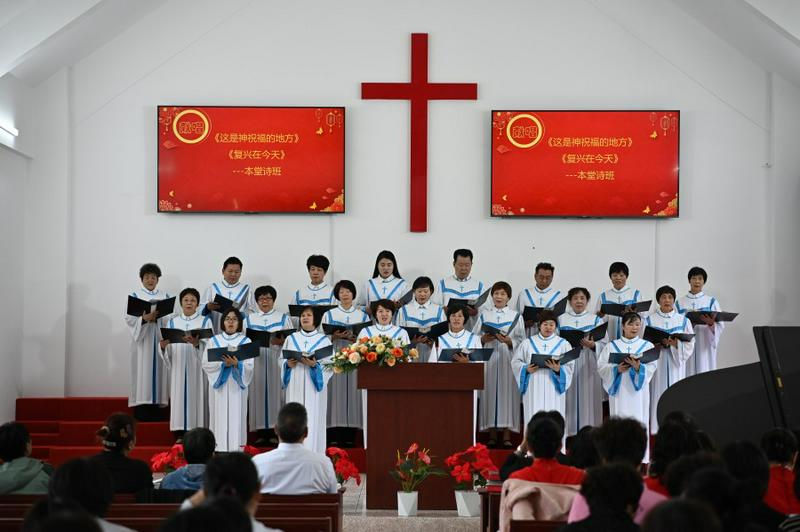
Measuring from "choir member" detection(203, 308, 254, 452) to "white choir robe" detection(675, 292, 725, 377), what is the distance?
428cm

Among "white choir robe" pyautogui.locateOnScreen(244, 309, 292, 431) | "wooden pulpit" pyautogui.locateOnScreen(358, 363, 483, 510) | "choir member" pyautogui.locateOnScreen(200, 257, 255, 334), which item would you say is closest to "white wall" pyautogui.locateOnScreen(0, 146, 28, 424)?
"choir member" pyautogui.locateOnScreen(200, 257, 255, 334)

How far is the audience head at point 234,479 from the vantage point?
124 inches

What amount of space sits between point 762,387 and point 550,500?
2481 millimetres

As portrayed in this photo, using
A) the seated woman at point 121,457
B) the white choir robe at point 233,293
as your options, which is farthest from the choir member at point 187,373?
the seated woman at point 121,457

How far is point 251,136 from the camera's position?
10891 mm

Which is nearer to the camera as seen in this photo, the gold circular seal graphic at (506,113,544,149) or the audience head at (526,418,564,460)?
the audience head at (526,418,564,460)

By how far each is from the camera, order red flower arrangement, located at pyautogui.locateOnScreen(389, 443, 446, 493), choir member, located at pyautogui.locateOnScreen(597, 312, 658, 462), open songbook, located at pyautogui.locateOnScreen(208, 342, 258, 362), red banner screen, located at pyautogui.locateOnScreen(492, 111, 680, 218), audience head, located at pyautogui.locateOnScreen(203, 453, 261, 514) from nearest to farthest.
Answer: audience head, located at pyautogui.locateOnScreen(203, 453, 261, 514), red flower arrangement, located at pyautogui.locateOnScreen(389, 443, 446, 493), open songbook, located at pyautogui.locateOnScreen(208, 342, 258, 362), choir member, located at pyautogui.locateOnScreen(597, 312, 658, 462), red banner screen, located at pyautogui.locateOnScreen(492, 111, 680, 218)

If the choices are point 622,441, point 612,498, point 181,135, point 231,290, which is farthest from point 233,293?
point 612,498

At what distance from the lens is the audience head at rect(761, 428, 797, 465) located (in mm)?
4469

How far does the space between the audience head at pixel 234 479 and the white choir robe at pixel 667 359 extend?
708 cm

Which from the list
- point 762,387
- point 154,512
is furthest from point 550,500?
point 762,387

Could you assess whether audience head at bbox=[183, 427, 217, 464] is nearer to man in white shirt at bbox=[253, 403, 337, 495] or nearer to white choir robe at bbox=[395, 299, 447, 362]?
man in white shirt at bbox=[253, 403, 337, 495]

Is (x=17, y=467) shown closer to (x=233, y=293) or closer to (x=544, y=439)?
(x=544, y=439)

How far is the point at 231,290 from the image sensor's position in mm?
10281
